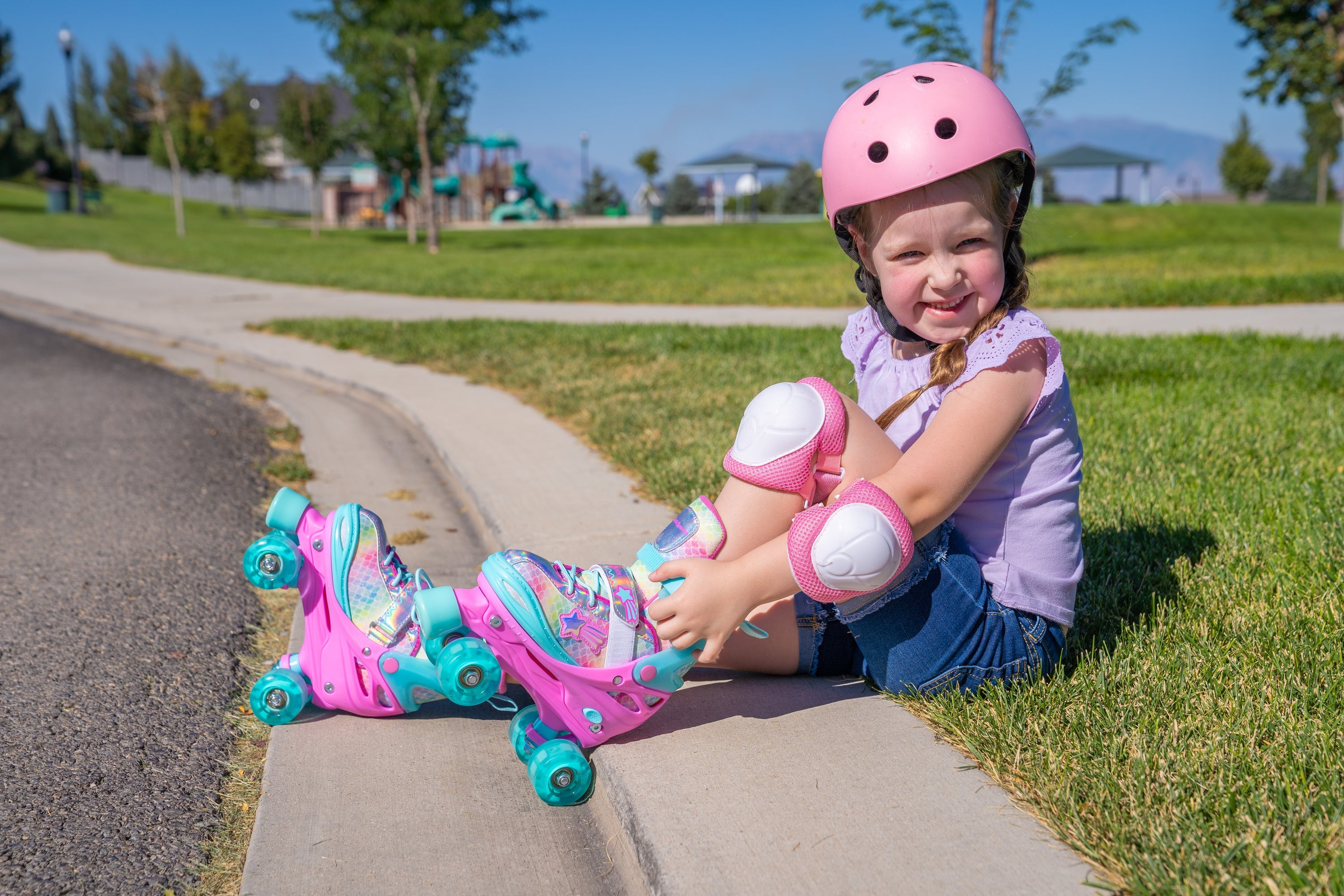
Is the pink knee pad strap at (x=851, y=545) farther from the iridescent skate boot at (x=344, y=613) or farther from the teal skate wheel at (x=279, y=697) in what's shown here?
the teal skate wheel at (x=279, y=697)

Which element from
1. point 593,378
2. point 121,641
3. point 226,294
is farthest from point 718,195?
point 121,641

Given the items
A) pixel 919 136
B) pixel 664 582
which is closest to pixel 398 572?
pixel 664 582

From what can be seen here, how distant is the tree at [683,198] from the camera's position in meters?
63.8

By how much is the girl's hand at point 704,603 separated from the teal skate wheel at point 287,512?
Answer: 86 cm

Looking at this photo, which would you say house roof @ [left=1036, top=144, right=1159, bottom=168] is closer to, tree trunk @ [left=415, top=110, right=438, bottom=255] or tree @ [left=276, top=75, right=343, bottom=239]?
tree trunk @ [left=415, top=110, right=438, bottom=255]

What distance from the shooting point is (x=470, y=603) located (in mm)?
1918

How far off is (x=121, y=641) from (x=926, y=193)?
232 centimetres

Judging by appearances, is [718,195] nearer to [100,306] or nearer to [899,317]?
[100,306]

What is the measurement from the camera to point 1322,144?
58656mm

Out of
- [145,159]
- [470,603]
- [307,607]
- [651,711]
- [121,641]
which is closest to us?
[470,603]

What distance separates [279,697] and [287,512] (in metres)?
0.42

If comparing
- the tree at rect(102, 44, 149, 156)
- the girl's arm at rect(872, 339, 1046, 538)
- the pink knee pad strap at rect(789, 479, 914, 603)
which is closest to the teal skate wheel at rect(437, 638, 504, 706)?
the pink knee pad strap at rect(789, 479, 914, 603)

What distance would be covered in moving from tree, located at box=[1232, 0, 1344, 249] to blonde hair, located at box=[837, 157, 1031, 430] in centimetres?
1821


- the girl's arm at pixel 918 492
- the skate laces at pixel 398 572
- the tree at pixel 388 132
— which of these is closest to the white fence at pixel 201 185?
the tree at pixel 388 132
